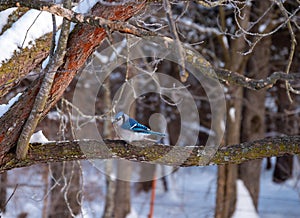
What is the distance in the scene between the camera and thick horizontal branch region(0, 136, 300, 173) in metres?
3.01

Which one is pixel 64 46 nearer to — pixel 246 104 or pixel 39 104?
pixel 39 104

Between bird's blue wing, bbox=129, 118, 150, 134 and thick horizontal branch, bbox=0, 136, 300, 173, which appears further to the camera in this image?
bird's blue wing, bbox=129, 118, 150, 134

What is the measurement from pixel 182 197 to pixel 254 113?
10.2 feet

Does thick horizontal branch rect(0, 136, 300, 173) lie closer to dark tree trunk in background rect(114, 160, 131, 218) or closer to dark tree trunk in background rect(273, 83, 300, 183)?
dark tree trunk in background rect(273, 83, 300, 183)

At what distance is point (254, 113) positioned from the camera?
10.4m

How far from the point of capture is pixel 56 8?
254 cm

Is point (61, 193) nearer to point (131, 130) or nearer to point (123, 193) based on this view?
point (123, 193)

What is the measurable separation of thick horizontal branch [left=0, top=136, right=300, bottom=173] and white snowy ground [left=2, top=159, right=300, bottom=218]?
15.7 ft

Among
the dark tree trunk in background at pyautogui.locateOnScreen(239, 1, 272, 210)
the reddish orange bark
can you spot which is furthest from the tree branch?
the dark tree trunk in background at pyautogui.locateOnScreen(239, 1, 272, 210)

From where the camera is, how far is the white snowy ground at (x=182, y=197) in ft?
27.9

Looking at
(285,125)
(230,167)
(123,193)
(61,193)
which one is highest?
(285,125)

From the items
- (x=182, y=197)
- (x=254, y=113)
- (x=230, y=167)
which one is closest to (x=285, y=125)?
(x=254, y=113)

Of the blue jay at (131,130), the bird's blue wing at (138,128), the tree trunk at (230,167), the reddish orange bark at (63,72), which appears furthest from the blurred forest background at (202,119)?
the reddish orange bark at (63,72)

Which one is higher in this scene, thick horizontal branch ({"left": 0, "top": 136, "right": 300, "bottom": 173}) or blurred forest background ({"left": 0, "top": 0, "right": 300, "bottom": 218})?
blurred forest background ({"left": 0, "top": 0, "right": 300, "bottom": 218})
